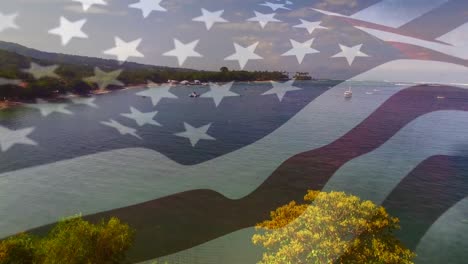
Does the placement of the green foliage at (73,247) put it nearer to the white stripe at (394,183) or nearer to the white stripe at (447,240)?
the white stripe at (394,183)

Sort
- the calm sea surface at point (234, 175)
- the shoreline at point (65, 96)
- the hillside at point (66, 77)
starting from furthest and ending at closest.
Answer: the hillside at point (66, 77) < the shoreline at point (65, 96) < the calm sea surface at point (234, 175)

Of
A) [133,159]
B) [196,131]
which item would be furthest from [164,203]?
[196,131]

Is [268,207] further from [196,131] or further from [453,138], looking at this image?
[453,138]

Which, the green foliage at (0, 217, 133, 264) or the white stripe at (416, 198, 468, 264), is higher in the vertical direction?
the green foliage at (0, 217, 133, 264)

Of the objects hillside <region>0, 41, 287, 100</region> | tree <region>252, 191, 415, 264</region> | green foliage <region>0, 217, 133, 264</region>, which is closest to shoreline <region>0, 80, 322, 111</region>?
hillside <region>0, 41, 287, 100</region>

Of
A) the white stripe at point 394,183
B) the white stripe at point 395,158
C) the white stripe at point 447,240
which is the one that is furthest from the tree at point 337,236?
the white stripe at point 395,158

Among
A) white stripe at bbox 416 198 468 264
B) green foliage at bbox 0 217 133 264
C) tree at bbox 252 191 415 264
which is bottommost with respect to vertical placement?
white stripe at bbox 416 198 468 264

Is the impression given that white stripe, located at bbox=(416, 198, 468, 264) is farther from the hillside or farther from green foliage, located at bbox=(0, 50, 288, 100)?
green foliage, located at bbox=(0, 50, 288, 100)

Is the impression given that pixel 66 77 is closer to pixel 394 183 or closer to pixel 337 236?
pixel 394 183
